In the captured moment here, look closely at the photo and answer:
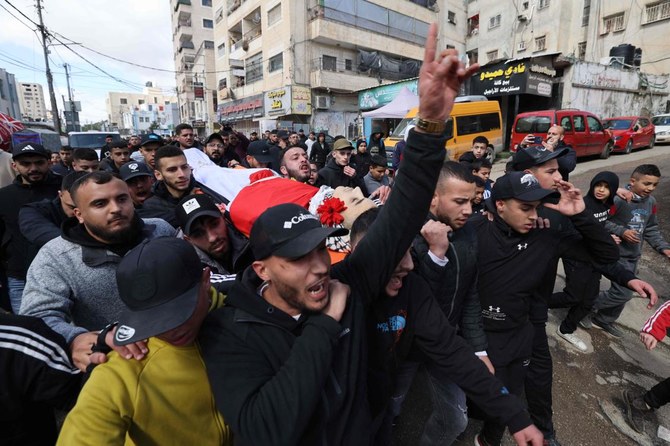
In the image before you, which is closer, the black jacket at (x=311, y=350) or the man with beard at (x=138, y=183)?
the black jacket at (x=311, y=350)

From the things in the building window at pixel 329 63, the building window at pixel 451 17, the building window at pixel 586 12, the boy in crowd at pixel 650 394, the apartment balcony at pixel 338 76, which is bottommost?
the boy in crowd at pixel 650 394

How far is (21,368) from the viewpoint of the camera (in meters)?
1.31

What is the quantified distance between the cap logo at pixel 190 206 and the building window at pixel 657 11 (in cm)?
3020

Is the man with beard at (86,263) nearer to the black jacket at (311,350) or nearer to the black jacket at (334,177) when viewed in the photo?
the black jacket at (311,350)

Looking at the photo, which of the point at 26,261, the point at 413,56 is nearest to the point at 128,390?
the point at 26,261

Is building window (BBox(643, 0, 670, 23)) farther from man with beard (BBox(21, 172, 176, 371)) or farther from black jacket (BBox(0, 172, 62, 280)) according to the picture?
black jacket (BBox(0, 172, 62, 280))

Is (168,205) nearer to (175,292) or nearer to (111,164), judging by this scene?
(175,292)

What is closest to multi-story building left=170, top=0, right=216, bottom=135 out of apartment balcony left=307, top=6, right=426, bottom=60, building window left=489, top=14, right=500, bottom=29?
apartment balcony left=307, top=6, right=426, bottom=60

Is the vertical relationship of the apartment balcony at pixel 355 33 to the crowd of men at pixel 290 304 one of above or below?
above

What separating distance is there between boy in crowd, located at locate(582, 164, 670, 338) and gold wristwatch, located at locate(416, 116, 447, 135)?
12.1 ft

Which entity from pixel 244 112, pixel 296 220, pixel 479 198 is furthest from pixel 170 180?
pixel 244 112

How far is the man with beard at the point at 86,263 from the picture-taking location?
183 cm

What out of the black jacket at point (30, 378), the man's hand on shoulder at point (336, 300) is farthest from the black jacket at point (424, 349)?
the black jacket at point (30, 378)

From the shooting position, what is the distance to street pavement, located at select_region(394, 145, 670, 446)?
2.68 m
